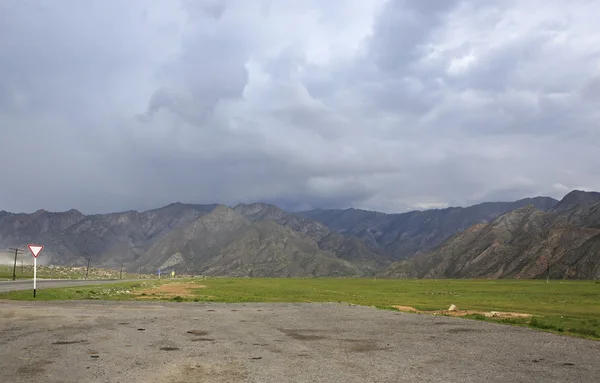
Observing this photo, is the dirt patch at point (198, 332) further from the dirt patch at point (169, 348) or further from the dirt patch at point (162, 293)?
the dirt patch at point (162, 293)

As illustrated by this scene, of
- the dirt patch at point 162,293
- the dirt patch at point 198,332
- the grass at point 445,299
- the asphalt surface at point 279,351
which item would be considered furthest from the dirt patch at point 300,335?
the dirt patch at point 162,293

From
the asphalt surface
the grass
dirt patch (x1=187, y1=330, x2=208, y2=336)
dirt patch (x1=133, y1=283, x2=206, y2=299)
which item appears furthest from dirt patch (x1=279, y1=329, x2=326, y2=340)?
dirt patch (x1=133, y1=283, x2=206, y2=299)

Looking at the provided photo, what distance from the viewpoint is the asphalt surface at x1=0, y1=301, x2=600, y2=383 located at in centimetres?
1206

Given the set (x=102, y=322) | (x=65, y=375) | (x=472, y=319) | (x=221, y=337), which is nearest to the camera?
(x=65, y=375)

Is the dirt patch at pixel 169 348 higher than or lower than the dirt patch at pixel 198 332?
higher

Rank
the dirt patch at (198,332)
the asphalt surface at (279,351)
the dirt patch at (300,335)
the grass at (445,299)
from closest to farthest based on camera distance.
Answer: the asphalt surface at (279,351) < the dirt patch at (300,335) < the dirt patch at (198,332) < the grass at (445,299)

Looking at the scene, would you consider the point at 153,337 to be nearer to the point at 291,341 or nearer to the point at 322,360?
the point at 291,341

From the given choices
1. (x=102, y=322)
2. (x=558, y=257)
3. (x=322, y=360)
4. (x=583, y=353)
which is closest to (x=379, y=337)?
(x=322, y=360)

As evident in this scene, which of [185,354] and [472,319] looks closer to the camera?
[185,354]

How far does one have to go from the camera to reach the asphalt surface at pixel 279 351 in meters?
12.1

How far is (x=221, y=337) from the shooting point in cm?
1827

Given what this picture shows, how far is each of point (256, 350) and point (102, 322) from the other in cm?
1016

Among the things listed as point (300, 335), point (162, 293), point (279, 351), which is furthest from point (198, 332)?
point (162, 293)

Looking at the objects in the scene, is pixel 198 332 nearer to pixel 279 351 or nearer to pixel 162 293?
pixel 279 351
